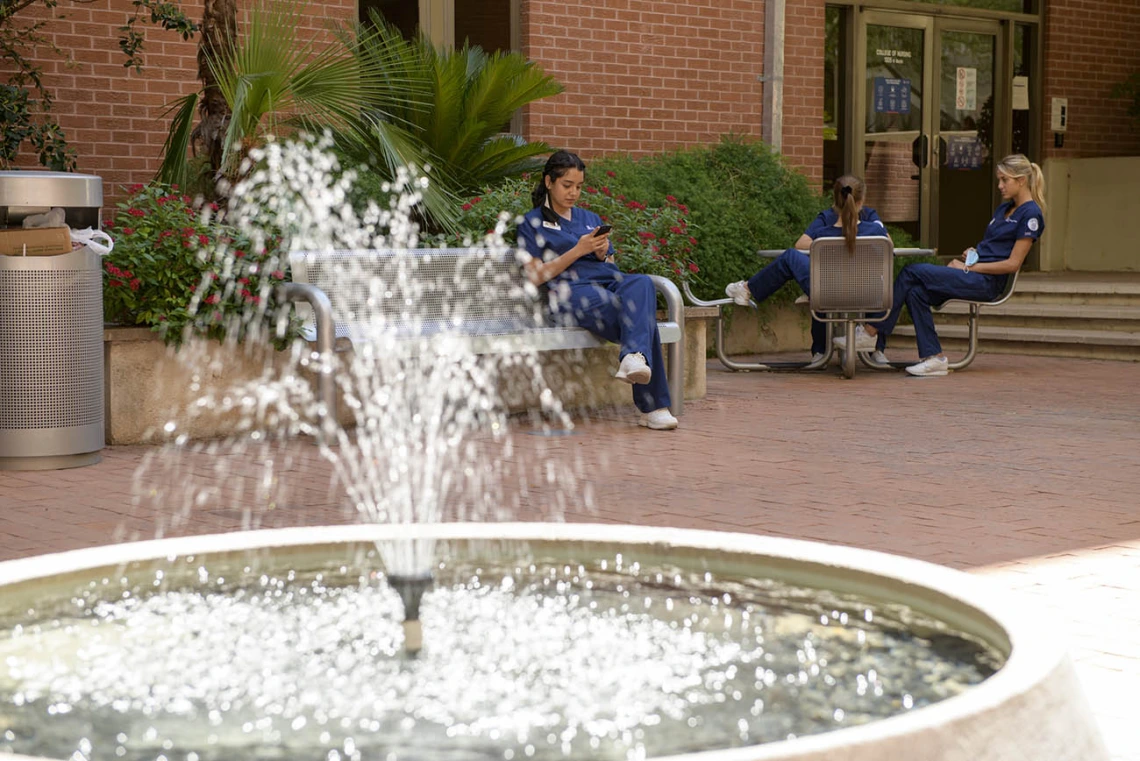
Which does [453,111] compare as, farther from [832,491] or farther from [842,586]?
[842,586]

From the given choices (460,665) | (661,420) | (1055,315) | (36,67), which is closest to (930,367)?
(1055,315)

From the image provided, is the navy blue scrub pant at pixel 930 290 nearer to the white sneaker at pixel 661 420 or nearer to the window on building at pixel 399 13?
the white sneaker at pixel 661 420

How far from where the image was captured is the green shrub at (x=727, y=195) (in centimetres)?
1210

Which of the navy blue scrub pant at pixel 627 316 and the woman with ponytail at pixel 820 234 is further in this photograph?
the woman with ponytail at pixel 820 234

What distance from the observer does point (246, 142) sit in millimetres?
8391

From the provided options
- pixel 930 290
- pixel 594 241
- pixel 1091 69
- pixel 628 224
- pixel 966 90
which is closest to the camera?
pixel 594 241

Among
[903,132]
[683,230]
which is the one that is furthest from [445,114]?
[903,132]

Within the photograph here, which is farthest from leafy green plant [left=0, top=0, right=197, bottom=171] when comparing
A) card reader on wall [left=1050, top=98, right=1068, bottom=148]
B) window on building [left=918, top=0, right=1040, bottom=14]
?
card reader on wall [left=1050, top=98, right=1068, bottom=148]

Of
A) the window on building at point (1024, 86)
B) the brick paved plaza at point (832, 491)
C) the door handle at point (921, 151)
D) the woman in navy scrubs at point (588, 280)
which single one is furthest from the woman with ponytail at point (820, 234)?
the window on building at point (1024, 86)

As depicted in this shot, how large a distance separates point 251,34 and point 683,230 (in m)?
2.99

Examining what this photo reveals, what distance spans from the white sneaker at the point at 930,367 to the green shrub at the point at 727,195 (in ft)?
5.77

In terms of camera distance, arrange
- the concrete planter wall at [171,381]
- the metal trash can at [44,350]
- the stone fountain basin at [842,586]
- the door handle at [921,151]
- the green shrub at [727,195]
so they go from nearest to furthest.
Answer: the stone fountain basin at [842,586], the metal trash can at [44,350], the concrete planter wall at [171,381], the green shrub at [727,195], the door handle at [921,151]

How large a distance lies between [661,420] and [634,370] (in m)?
0.45

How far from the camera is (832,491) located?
6.27 metres
